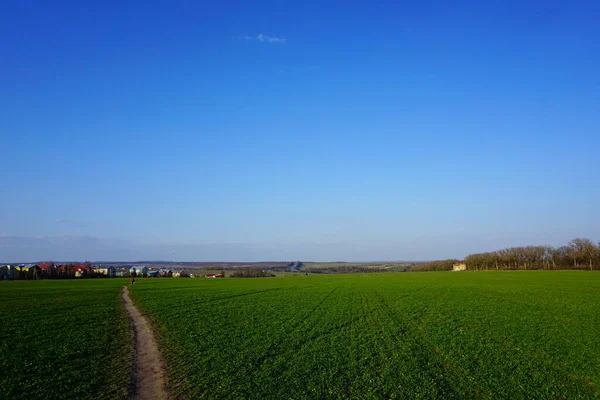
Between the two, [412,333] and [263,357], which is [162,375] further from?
[412,333]

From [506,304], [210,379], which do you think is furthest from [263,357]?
[506,304]

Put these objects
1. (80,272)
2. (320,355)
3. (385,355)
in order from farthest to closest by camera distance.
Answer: (80,272) < (320,355) < (385,355)

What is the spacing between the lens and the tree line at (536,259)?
124675mm

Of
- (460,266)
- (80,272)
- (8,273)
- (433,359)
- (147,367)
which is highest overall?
(147,367)

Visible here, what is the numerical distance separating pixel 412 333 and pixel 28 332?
19.5 m

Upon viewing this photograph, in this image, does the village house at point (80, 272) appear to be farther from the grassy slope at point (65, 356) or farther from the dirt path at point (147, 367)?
the dirt path at point (147, 367)

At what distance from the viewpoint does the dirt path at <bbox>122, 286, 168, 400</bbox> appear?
448 inches

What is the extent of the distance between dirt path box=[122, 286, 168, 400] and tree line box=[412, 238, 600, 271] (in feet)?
438

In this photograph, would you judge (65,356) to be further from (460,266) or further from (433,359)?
(460,266)

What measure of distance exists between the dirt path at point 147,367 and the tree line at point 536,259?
134 meters

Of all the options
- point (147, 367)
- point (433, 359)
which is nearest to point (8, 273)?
point (147, 367)

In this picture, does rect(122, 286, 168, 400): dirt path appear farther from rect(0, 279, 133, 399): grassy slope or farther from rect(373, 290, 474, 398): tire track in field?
rect(373, 290, 474, 398): tire track in field

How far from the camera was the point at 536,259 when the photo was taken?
153 m

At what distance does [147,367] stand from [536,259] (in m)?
168
